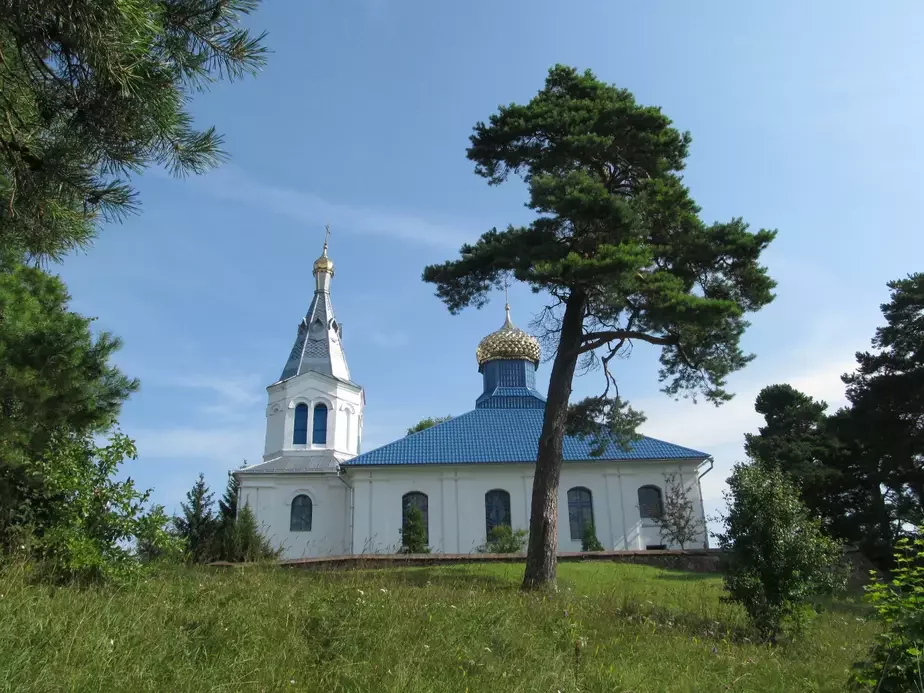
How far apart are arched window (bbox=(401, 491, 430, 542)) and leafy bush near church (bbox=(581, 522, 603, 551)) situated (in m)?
5.98

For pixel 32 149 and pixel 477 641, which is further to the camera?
pixel 477 641

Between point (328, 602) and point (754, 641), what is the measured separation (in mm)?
5681

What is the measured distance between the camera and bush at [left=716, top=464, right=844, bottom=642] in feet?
29.3

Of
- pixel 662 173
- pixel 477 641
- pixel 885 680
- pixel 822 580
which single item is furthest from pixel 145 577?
pixel 662 173

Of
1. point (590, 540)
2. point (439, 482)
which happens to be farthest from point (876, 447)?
point (439, 482)

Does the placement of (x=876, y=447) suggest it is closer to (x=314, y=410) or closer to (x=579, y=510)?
(x=579, y=510)

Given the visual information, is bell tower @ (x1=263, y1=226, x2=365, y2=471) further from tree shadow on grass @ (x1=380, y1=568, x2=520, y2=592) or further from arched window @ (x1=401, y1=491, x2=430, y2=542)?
tree shadow on grass @ (x1=380, y1=568, x2=520, y2=592)

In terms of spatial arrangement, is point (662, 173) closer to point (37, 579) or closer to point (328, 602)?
point (328, 602)

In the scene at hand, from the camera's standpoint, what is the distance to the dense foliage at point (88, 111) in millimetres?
4125

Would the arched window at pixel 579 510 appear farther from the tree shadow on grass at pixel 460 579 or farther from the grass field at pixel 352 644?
the grass field at pixel 352 644

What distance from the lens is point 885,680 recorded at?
4512mm

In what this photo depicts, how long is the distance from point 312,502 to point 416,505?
15.3 feet

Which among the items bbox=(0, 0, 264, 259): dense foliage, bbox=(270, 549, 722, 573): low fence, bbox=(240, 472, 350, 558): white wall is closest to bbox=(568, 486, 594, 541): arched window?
bbox=(270, 549, 722, 573): low fence

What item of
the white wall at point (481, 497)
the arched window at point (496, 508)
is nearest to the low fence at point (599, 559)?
the white wall at point (481, 497)
